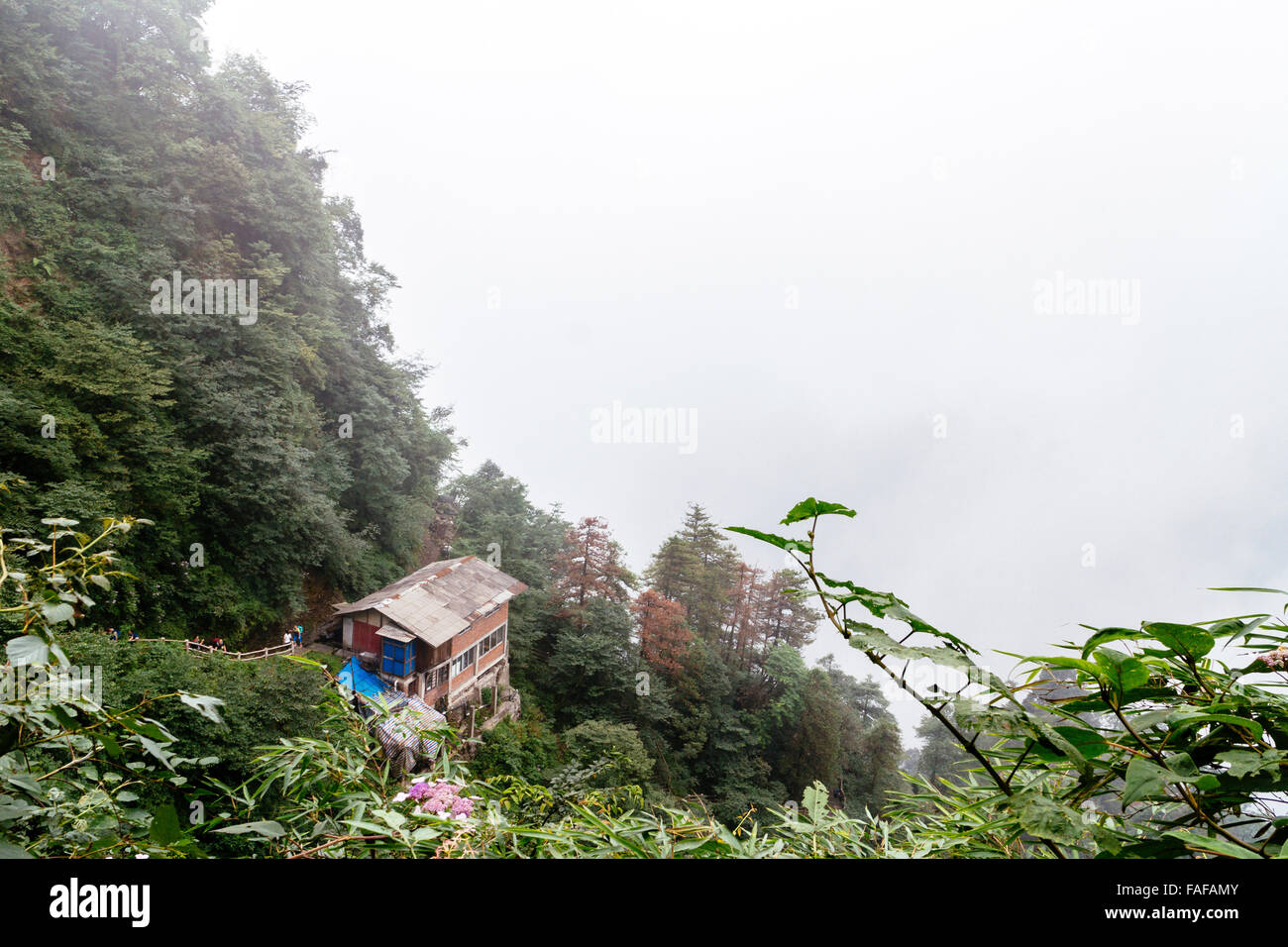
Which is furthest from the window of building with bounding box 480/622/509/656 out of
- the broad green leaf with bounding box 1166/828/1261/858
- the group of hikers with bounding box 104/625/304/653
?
the broad green leaf with bounding box 1166/828/1261/858

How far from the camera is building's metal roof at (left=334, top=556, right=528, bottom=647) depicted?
276 inches

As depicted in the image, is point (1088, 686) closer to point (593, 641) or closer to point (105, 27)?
point (593, 641)

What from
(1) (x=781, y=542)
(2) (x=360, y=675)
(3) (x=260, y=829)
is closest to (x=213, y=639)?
(2) (x=360, y=675)

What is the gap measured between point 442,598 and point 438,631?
0.71 metres

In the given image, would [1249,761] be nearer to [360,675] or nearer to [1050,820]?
[1050,820]

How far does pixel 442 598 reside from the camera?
304 inches

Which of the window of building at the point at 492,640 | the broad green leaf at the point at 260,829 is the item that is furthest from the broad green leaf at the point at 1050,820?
the window of building at the point at 492,640

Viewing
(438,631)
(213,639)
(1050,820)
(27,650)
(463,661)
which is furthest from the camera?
(463,661)

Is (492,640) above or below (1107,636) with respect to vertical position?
below

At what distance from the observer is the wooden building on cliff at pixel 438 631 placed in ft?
22.9

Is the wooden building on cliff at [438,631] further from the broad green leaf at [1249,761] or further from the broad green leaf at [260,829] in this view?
the broad green leaf at [1249,761]

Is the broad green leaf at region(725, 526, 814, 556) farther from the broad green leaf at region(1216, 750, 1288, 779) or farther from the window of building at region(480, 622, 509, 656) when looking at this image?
the window of building at region(480, 622, 509, 656)
